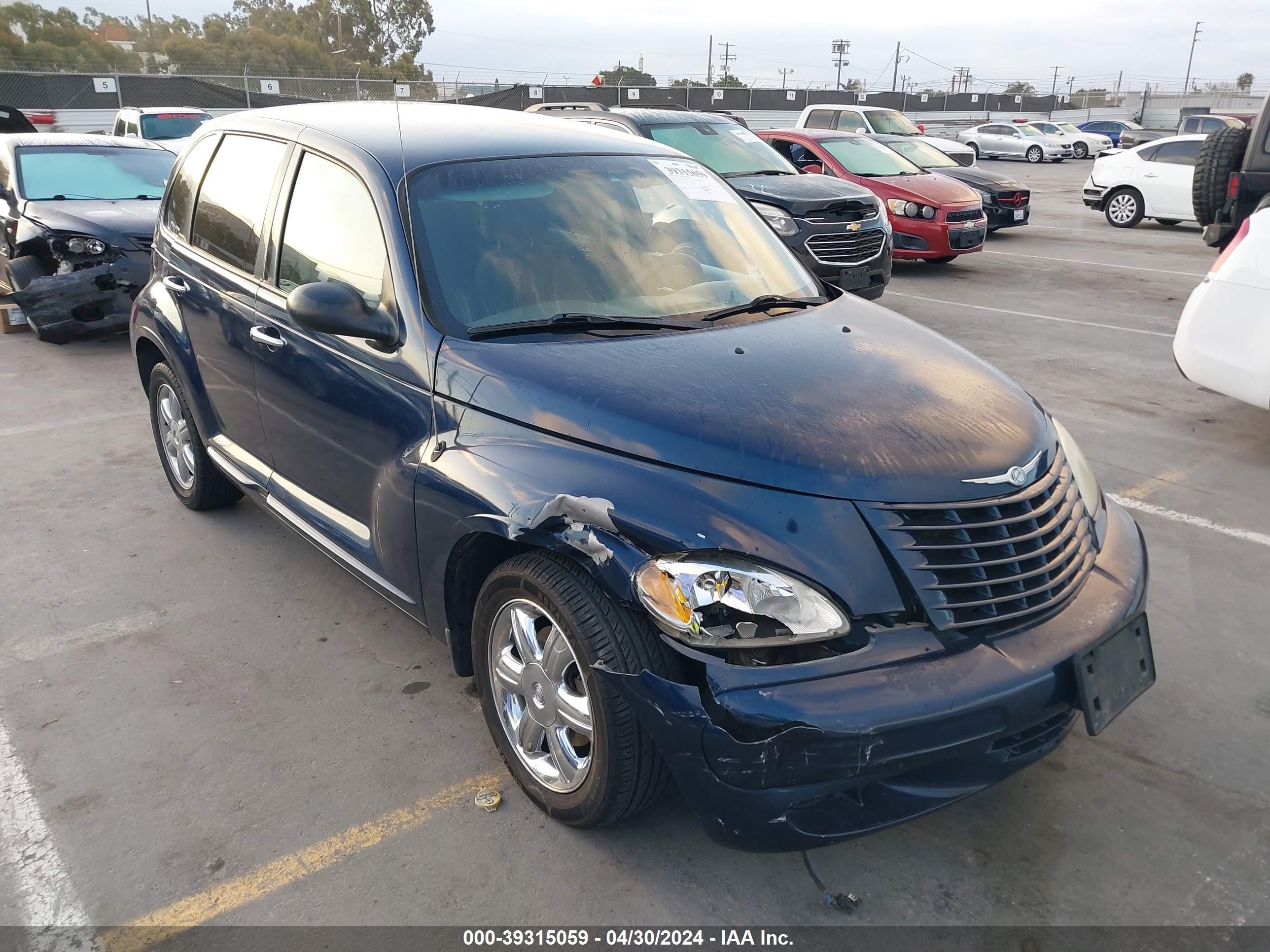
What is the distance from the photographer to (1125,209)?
54.4ft

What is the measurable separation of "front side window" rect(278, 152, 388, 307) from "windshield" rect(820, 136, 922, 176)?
1006 centimetres

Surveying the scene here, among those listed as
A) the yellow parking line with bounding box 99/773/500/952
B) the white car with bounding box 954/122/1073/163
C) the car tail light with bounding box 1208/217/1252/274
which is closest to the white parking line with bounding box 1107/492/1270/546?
the car tail light with bounding box 1208/217/1252/274

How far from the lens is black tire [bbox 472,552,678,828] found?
92.2 inches

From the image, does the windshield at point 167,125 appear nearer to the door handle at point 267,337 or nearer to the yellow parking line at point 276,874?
the door handle at point 267,337

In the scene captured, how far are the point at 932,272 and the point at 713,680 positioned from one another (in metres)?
11.3

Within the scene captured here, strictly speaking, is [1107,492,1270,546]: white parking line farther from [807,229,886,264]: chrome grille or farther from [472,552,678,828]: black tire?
[807,229,886,264]: chrome grille

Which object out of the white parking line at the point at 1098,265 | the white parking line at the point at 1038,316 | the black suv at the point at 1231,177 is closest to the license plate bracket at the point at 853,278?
the white parking line at the point at 1038,316

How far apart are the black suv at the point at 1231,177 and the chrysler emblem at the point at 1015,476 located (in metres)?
6.25

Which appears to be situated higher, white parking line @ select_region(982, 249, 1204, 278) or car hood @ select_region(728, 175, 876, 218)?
car hood @ select_region(728, 175, 876, 218)

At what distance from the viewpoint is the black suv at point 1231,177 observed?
775 cm

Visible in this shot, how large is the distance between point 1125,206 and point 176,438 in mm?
16457

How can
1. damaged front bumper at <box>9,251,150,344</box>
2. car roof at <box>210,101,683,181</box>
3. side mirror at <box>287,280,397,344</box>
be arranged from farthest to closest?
damaged front bumper at <box>9,251,150,344</box> < car roof at <box>210,101,683,181</box> < side mirror at <box>287,280,397,344</box>

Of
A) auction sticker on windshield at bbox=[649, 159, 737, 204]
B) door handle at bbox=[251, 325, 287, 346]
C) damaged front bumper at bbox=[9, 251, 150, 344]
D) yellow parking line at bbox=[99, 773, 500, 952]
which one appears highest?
auction sticker on windshield at bbox=[649, 159, 737, 204]

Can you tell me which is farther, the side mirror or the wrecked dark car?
the wrecked dark car
